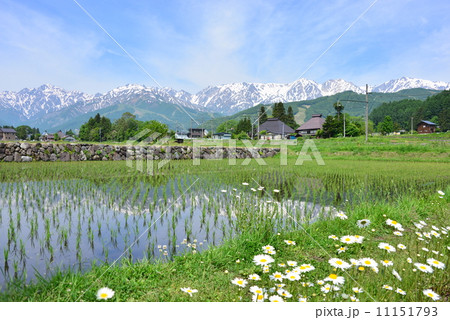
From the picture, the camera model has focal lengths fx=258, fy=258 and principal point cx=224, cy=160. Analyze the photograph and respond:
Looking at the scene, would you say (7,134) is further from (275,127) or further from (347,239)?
(347,239)

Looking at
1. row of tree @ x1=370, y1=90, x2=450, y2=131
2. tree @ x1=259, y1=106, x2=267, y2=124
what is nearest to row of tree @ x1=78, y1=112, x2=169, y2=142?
tree @ x1=259, y1=106, x2=267, y2=124

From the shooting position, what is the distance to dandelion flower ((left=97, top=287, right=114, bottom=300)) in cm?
228

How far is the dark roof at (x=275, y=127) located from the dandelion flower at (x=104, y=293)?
268 ft

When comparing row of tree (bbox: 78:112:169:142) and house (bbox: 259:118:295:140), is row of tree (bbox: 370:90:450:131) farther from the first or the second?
row of tree (bbox: 78:112:169:142)

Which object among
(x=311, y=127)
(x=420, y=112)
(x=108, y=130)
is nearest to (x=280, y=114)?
(x=311, y=127)

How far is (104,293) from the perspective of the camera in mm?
2344

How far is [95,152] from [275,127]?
7101cm

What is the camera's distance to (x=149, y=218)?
204 inches

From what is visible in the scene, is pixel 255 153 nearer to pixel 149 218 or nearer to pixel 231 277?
pixel 149 218

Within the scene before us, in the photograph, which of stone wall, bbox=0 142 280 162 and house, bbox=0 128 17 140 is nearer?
stone wall, bbox=0 142 280 162

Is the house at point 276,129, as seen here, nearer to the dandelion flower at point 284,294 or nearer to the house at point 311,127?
the house at point 311,127

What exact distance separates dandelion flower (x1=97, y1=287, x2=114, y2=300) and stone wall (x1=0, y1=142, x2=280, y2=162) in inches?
718
